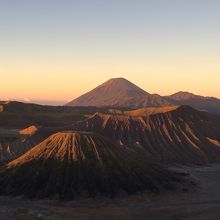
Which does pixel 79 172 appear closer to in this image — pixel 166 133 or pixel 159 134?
pixel 159 134

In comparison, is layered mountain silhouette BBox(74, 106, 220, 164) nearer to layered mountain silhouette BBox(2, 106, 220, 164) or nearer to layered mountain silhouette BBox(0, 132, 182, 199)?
layered mountain silhouette BBox(2, 106, 220, 164)

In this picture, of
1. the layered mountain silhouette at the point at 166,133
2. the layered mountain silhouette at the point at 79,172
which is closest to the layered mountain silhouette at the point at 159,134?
the layered mountain silhouette at the point at 166,133

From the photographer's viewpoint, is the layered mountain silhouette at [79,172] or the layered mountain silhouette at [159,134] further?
the layered mountain silhouette at [159,134]

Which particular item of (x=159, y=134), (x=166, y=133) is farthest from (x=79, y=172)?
(x=166, y=133)

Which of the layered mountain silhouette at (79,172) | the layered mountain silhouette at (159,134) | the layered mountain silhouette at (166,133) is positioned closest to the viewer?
the layered mountain silhouette at (79,172)

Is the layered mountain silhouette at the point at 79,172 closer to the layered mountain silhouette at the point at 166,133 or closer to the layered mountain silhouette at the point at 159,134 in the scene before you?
the layered mountain silhouette at the point at 159,134
